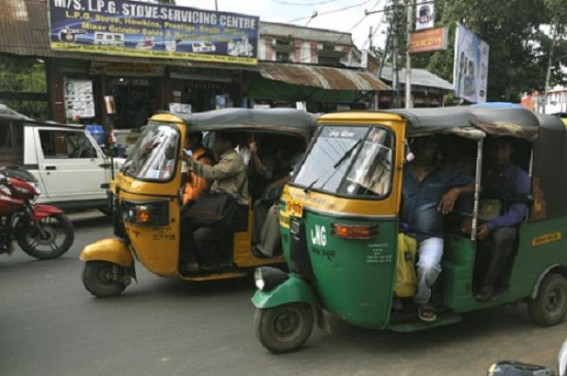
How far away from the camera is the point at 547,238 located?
4789 mm

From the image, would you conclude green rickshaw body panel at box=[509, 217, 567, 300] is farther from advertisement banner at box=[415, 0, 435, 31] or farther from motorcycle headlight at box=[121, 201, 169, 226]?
advertisement banner at box=[415, 0, 435, 31]

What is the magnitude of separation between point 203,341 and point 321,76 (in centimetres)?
1400

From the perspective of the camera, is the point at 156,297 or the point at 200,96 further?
the point at 200,96

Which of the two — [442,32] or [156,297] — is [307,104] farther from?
[156,297]

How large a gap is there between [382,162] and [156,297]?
304 centimetres

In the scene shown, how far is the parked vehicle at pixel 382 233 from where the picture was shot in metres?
3.97

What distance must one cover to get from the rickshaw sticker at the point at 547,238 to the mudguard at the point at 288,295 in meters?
1.99

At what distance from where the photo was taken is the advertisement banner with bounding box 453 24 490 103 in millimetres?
18641

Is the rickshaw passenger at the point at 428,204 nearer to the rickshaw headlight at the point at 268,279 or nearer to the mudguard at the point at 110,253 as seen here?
the rickshaw headlight at the point at 268,279

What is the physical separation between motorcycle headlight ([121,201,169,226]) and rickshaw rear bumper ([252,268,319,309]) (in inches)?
62.4

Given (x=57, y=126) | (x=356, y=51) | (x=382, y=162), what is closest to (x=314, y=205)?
(x=382, y=162)

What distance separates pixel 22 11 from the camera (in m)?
13.9

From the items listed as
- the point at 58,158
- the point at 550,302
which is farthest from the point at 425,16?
the point at 550,302

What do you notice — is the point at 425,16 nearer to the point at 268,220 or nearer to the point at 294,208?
the point at 268,220
